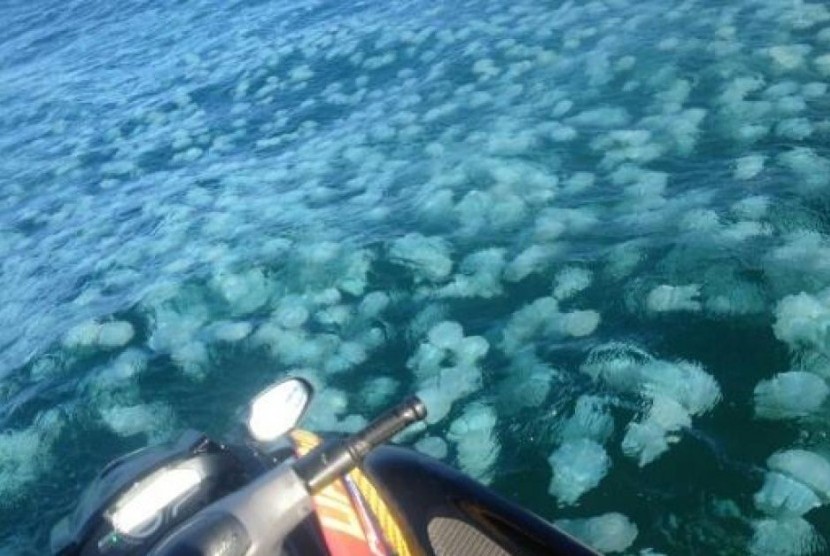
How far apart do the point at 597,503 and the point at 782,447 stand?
121cm

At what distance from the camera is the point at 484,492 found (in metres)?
3.27

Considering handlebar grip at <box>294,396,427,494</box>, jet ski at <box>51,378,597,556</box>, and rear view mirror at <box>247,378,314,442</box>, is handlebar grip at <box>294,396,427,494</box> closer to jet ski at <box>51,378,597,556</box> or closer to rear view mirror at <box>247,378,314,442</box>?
jet ski at <box>51,378,597,556</box>

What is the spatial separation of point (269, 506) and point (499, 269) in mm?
4758

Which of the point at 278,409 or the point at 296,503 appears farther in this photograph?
the point at 278,409

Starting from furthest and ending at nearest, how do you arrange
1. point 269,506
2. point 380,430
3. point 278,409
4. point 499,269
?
point 499,269 < point 278,409 < point 380,430 < point 269,506

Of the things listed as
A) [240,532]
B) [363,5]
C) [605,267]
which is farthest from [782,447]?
[363,5]

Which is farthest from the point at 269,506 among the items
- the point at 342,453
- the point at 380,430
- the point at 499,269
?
the point at 499,269

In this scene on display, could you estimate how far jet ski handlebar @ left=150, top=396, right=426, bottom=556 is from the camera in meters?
2.21

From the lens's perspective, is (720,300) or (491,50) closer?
(720,300)

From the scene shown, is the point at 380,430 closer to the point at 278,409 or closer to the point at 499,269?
the point at 278,409

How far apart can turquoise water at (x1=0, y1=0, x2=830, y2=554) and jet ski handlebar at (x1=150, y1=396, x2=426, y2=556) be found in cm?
249

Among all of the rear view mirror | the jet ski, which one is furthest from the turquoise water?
the rear view mirror

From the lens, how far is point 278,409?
10.4ft

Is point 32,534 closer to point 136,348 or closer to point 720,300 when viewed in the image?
point 136,348
